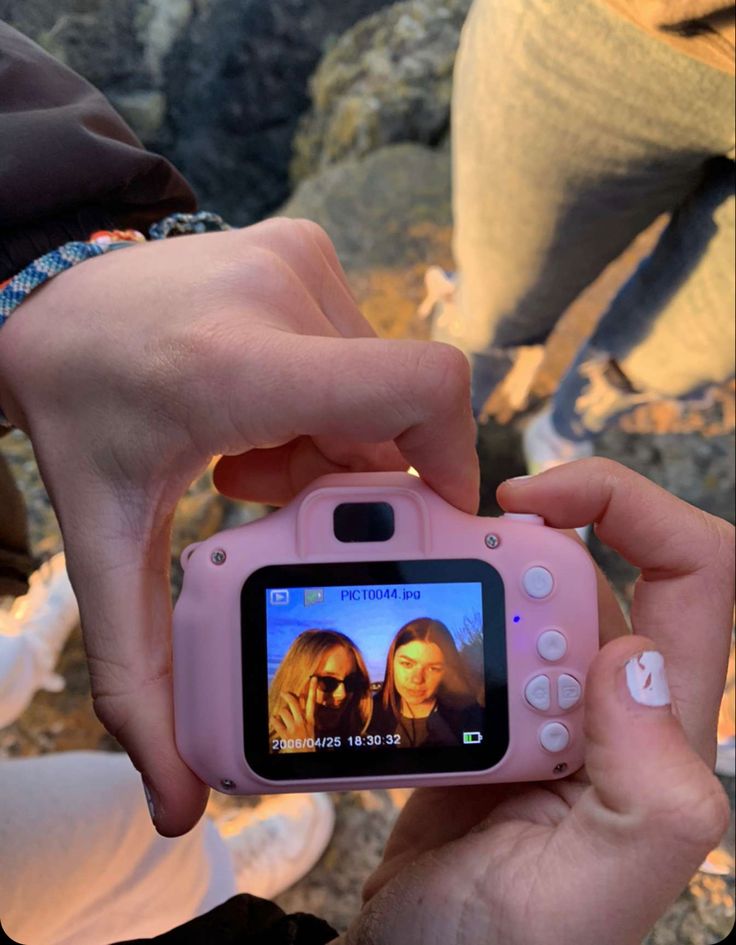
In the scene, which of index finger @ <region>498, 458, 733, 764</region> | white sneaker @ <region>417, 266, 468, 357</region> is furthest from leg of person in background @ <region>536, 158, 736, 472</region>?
index finger @ <region>498, 458, 733, 764</region>

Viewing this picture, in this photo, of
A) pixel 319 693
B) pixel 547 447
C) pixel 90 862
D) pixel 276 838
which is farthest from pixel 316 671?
pixel 547 447

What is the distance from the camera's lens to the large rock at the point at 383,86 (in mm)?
977

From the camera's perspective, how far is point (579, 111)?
0.55 meters

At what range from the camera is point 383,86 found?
1043mm

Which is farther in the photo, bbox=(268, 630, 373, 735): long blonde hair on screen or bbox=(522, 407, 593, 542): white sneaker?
bbox=(522, 407, 593, 542): white sneaker

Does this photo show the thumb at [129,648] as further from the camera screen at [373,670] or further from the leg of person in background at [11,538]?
the leg of person in background at [11,538]

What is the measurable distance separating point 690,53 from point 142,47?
0.60 metres

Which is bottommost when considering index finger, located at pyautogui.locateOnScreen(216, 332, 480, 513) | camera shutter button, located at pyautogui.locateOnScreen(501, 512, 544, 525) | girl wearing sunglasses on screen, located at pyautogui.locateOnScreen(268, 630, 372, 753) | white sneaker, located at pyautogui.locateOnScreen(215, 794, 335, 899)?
white sneaker, located at pyautogui.locateOnScreen(215, 794, 335, 899)

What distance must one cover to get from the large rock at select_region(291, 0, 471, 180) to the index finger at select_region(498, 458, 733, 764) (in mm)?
740

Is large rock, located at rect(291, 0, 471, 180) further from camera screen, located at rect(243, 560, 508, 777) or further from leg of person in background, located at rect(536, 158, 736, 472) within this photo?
camera screen, located at rect(243, 560, 508, 777)

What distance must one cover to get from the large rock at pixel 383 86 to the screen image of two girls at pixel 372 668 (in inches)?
31.3

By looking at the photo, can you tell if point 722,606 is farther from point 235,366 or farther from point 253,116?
point 253,116

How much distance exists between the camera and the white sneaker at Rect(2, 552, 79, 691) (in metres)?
0.71

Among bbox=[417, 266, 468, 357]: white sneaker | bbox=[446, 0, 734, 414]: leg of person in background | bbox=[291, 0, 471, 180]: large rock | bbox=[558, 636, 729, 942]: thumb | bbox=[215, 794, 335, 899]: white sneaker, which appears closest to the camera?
bbox=[558, 636, 729, 942]: thumb
